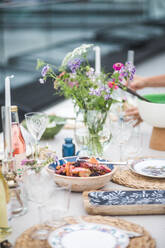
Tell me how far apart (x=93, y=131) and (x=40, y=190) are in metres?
0.53

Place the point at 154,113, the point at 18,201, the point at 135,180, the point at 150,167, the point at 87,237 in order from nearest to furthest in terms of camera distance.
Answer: the point at 87,237
the point at 18,201
the point at 135,180
the point at 150,167
the point at 154,113

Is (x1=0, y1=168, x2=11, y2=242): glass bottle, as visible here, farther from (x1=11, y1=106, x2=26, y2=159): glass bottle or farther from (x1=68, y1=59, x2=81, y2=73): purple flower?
(x1=68, y1=59, x2=81, y2=73): purple flower

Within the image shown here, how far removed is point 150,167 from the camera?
5.27 ft

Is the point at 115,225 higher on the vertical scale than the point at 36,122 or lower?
lower

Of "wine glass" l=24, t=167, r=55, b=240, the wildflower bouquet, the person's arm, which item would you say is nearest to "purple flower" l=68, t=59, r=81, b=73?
the wildflower bouquet

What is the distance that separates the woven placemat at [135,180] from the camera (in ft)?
4.72

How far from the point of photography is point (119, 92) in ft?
7.25

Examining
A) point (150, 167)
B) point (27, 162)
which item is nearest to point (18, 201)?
point (27, 162)

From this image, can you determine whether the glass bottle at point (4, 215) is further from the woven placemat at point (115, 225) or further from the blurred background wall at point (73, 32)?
the blurred background wall at point (73, 32)

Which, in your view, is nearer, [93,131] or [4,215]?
[4,215]

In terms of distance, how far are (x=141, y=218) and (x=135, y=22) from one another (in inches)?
273

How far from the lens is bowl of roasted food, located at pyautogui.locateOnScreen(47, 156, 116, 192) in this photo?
1.37 m

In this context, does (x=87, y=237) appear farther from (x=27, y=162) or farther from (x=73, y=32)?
(x=73, y=32)

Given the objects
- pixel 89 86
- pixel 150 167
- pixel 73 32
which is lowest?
pixel 150 167
